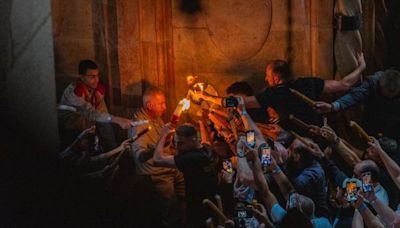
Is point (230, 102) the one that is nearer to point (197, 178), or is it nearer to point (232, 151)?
point (232, 151)

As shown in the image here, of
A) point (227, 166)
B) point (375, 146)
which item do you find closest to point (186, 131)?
point (227, 166)

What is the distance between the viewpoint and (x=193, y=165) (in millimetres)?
8938

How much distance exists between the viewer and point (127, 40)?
927cm

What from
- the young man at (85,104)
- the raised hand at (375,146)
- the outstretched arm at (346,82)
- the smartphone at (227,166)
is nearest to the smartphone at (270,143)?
the smartphone at (227,166)

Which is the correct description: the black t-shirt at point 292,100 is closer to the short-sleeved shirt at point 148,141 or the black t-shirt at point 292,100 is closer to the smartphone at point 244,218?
the short-sleeved shirt at point 148,141

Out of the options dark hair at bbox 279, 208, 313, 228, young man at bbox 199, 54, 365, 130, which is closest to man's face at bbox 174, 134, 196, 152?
young man at bbox 199, 54, 365, 130

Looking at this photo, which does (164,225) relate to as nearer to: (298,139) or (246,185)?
(246,185)

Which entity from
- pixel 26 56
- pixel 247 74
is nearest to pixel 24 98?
pixel 26 56

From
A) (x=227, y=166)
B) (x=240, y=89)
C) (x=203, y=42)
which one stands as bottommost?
(x=227, y=166)

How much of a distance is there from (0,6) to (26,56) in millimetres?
621

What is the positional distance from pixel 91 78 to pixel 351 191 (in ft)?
10.3

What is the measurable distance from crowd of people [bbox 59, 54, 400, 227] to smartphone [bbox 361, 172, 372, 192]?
24mm

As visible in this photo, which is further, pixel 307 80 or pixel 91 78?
pixel 307 80

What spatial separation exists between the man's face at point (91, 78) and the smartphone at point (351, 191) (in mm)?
3037
